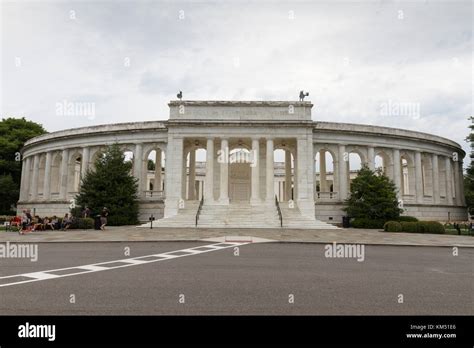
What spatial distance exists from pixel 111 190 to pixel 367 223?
25.8 meters

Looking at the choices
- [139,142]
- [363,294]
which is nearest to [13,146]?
[139,142]

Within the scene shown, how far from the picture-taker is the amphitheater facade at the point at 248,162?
35250 millimetres

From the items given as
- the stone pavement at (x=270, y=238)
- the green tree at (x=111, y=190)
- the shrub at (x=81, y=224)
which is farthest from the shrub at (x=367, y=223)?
the shrub at (x=81, y=224)

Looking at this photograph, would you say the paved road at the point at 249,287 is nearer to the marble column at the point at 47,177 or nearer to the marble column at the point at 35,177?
the marble column at the point at 47,177

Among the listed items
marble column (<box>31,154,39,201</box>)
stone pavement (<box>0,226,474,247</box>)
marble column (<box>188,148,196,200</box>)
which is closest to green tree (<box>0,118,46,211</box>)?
marble column (<box>31,154,39,201</box>)

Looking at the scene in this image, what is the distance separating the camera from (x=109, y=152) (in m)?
36.2

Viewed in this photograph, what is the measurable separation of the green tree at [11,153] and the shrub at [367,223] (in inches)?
1888

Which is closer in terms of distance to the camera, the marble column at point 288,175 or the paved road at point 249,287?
the paved road at point 249,287

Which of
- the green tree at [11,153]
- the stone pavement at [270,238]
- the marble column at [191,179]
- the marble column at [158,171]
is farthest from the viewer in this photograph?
the green tree at [11,153]

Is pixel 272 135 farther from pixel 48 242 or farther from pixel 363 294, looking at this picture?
pixel 363 294

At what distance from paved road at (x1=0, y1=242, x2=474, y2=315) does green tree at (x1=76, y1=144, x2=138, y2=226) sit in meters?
21.9

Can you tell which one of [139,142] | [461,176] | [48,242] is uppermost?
[139,142]

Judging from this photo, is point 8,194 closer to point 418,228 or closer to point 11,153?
point 11,153
